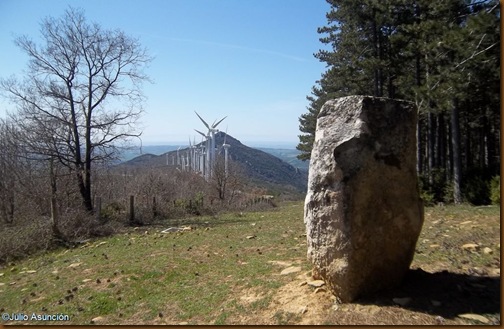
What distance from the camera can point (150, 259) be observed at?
9.70m

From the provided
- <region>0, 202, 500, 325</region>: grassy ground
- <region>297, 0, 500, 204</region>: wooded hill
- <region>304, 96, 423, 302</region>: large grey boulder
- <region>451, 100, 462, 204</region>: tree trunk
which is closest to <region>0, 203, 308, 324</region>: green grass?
<region>0, 202, 500, 325</region>: grassy ground

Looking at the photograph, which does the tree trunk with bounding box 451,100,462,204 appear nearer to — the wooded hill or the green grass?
the wooded hill

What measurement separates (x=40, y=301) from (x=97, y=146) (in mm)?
13361

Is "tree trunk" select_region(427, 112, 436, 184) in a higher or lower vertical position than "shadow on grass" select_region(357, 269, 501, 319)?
higher

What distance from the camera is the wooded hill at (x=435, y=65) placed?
12.8 meters

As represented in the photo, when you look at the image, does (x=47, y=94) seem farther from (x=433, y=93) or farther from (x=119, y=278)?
(x=433, y=93)

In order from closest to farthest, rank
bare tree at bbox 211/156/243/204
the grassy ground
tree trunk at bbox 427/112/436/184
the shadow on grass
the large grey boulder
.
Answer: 1. the shadow on grass
2. the grassy ground
3. the large grey boulder
4. tree trunk at bbox 427/112/436/184
5. bare tree at bbox 211/156/243/204

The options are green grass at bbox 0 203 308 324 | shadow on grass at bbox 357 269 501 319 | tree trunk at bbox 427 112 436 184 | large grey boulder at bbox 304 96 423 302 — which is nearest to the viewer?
shadow on grass at bbox 357 269 501 319

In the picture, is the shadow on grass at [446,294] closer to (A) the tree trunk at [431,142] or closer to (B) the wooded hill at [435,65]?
(B) the wooded hill at [435,65]

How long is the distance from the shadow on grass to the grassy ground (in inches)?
0.5

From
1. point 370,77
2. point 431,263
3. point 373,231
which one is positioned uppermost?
point 370,77

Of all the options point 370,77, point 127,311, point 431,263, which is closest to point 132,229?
point 127,311

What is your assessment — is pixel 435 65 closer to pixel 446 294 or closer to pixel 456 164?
pixel 456 164

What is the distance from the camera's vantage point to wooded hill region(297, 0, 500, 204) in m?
12.8
